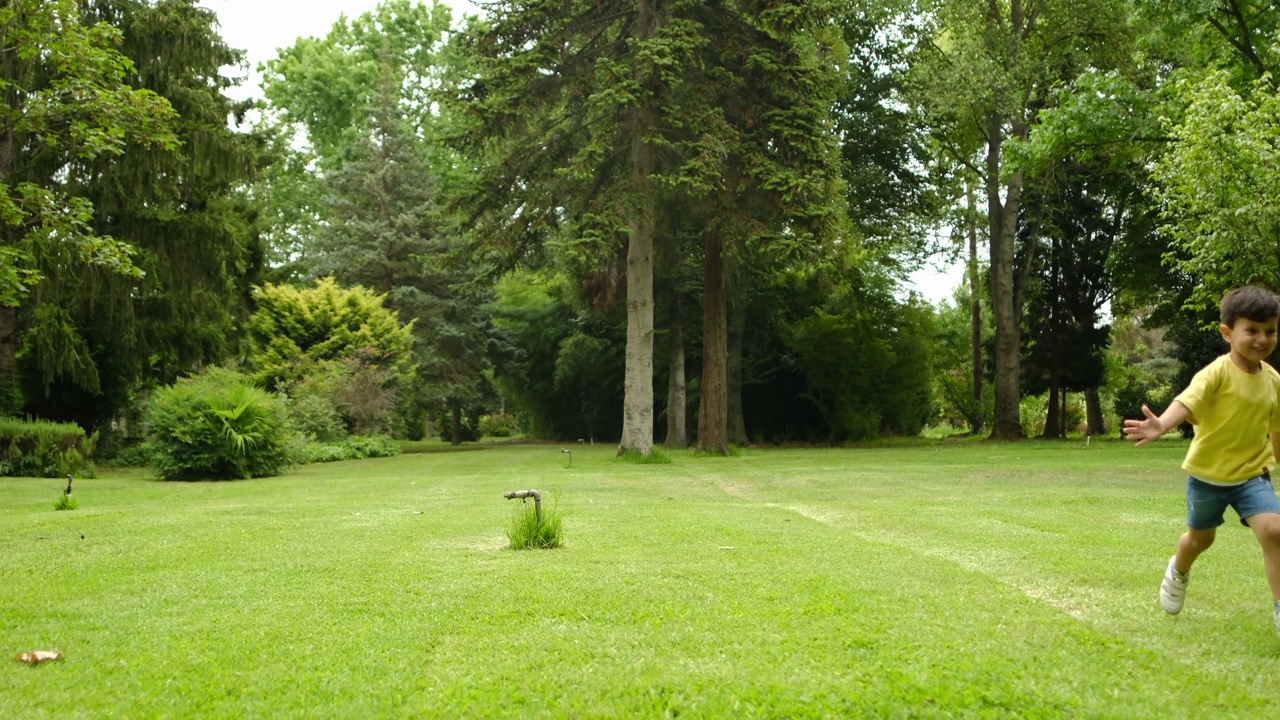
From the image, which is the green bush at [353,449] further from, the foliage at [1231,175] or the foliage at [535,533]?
the foliage at [1231,175]

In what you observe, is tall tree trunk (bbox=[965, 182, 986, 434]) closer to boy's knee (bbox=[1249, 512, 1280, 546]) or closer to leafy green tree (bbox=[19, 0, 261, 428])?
leafy green tree (bbox=[19, 0, 261, 428])

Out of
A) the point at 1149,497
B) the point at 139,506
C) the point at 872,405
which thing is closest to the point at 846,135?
the point at 872,405

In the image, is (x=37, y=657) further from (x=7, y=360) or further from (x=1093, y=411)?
(x=1093, y=411)

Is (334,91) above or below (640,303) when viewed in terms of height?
above

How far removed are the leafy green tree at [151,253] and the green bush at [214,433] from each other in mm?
4581

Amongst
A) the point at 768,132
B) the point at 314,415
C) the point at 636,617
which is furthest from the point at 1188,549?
the point at 314,415

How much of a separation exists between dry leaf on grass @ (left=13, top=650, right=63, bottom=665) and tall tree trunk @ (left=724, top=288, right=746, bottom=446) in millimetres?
28409

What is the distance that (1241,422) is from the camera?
468cm

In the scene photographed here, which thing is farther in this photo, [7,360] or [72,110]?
[7,360]

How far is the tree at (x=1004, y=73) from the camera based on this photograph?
26844 millimetres

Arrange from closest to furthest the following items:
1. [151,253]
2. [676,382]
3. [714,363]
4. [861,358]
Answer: [151,253]
[714,363]
[676,382]
[861,358]

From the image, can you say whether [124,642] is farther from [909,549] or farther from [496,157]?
[496,157]

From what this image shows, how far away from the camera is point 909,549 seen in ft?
24.5

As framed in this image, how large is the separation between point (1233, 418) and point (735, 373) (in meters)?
28.3
